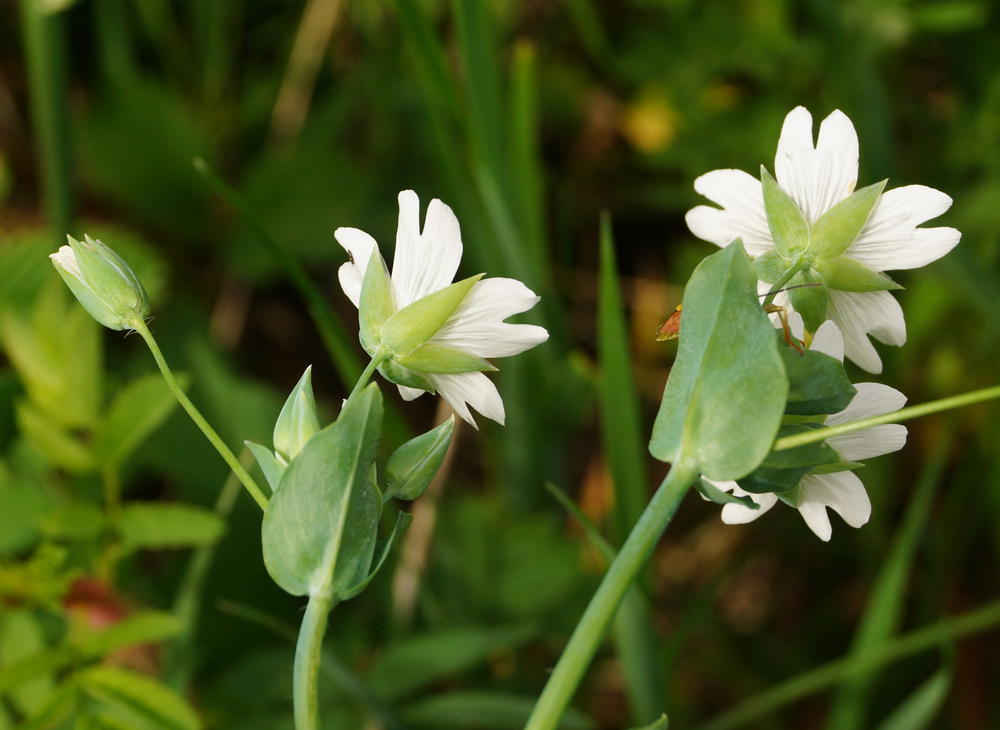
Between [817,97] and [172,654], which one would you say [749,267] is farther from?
[817,97]

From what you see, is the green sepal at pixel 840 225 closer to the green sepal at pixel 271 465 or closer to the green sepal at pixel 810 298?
the green sepal at pixel 810 298

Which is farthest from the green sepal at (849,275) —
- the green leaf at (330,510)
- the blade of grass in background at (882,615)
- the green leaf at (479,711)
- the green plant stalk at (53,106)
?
the green plant stalk at (53,106)

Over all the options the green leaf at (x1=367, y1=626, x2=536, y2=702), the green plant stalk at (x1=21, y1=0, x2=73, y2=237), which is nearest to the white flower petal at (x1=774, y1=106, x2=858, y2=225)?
the green leaf at (x1=367, y1=626, x2=536, y2=702)

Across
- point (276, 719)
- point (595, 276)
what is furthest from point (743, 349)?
point (595, 276)

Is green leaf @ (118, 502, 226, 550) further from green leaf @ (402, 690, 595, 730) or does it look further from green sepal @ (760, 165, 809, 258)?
green sepal @ (760, 165, 809, 258)

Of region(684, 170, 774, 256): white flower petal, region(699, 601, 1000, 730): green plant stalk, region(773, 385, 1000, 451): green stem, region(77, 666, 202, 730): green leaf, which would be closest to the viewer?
region(773, 385, 1000, 451): green stem

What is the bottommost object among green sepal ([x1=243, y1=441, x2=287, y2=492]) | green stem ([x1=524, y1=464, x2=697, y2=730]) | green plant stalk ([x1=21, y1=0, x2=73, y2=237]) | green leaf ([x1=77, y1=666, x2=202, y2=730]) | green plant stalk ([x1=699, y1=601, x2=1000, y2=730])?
green plant stalk ([x1=699, y1=601, x2=1000, y2=730])

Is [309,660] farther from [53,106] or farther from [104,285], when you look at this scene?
[53,106]
